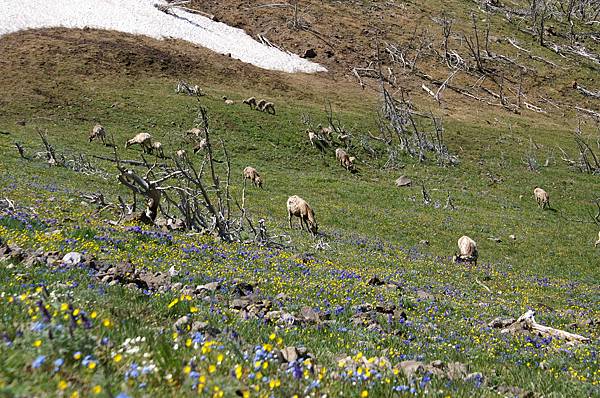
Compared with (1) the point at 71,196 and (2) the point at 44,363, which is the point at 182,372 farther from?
(1) the point at 71,196

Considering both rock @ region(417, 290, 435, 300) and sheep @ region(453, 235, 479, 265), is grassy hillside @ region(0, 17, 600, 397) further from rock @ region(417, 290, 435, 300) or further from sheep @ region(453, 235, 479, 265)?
sheep @ region(453, 235, 479, 265)

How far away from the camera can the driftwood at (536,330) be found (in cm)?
920

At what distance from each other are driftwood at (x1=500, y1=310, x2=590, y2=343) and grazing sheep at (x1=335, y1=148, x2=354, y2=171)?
95.7ft

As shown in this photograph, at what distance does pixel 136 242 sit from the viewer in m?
11.1

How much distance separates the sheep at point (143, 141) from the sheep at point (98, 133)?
222cm

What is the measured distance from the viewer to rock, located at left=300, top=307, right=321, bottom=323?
720 cm

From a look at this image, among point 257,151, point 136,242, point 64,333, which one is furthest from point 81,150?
point 64,333

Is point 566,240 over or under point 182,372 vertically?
under

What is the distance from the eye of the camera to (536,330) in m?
9.51

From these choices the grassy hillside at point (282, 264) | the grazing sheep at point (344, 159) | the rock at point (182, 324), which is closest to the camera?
the grassy hillside at point (282, 264)

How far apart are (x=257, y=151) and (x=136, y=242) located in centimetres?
2861

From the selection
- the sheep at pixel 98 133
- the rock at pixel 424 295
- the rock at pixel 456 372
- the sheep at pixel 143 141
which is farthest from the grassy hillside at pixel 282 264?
the sheep at pixel 143 141

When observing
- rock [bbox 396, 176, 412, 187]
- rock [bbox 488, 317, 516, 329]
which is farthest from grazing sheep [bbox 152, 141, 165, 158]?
rock [bbox 488, 317, 516, 329]

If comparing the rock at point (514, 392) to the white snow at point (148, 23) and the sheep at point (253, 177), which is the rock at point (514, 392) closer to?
the sheep at point (253, 177)
